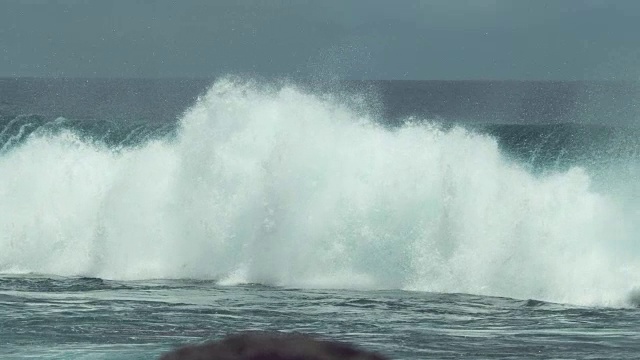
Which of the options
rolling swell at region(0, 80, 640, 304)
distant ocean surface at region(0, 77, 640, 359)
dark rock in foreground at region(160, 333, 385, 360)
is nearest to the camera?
dark rock in foreground at region(160, 333, 385, 360)

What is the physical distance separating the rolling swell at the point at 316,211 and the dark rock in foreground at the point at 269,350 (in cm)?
1961

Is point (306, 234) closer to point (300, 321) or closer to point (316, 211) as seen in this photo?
point (316, 211)

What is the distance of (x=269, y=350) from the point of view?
17.4 feet

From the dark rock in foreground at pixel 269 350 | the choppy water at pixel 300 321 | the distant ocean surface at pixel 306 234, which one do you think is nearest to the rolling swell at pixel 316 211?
the distant ocean surface at pixel 306 234

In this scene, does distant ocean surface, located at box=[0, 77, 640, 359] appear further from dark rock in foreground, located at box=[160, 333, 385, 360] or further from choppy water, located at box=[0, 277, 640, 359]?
dark rock in foreground, located at box=[160, 333, 385, 360]

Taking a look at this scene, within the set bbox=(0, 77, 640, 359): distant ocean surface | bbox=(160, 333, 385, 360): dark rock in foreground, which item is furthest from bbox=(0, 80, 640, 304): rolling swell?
bbox=(160, 333, 385, 360): dark rock in foreground

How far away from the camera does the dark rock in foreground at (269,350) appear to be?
5277mm

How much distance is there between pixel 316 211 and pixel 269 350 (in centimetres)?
2393

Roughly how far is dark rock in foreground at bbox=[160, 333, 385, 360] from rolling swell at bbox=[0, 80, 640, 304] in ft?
64.3

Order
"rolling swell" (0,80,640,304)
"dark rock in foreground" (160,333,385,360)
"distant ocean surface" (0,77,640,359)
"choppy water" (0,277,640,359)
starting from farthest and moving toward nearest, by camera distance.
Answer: "rolling swell" (0,80,640,304)
"distant ocean surface" (0,77,640,359)
"choppy water" (0,277,640,359)
"dark rock in foreground" (160,333,385,360)

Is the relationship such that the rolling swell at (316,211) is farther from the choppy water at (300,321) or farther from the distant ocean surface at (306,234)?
the choppy water at (300,321)

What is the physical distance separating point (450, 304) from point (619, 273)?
14.2ft

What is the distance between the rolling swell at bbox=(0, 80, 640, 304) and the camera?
26.6m

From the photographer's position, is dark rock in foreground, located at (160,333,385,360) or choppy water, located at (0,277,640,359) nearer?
dark rock in foreground, located at (160,333,385,360)
